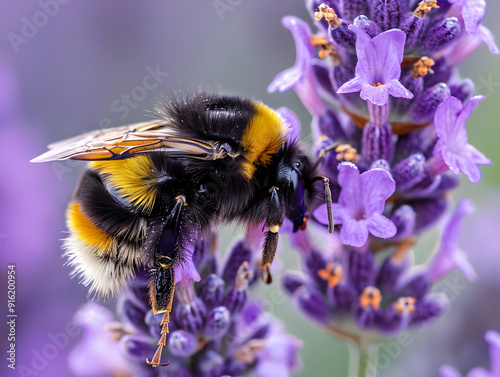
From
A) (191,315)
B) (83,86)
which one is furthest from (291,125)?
(83,86)

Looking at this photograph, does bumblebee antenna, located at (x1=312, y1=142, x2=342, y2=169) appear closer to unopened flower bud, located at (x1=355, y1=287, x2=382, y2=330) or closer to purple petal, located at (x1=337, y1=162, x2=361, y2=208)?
purple petal, located at (x1=337, y1=162, x2=361, y2=208)

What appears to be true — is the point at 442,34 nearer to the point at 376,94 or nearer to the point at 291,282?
the point at 376,94

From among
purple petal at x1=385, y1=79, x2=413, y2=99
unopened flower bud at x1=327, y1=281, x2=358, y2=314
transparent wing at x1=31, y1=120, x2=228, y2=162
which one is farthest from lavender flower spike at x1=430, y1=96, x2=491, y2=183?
transparent wing at x1=31, y1=120, x2=228, y2=162

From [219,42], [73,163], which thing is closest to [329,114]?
[73,163]

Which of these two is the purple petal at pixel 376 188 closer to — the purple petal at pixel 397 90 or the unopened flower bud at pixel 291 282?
the purple petal at pixel 397 90

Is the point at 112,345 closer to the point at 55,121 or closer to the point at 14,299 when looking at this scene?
the point at 14,299

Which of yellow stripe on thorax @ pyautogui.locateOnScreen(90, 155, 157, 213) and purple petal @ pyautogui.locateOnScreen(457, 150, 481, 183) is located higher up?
yellow stripe on thorax @ pyautogui.locateOnScreen(90, 155, 157, 213)

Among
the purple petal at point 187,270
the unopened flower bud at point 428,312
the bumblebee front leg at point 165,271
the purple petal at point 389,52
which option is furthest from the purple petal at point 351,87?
the unopened flower bud at point 428,312
